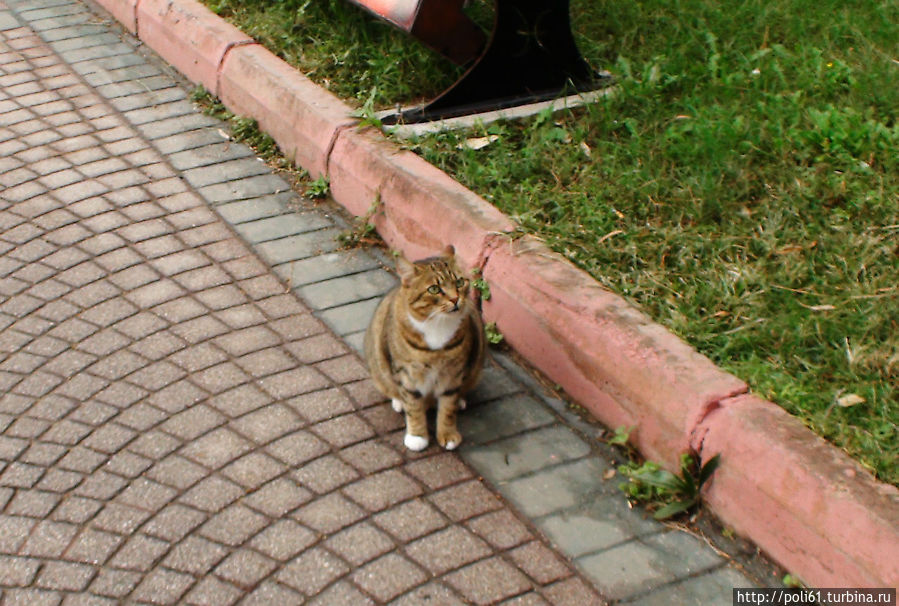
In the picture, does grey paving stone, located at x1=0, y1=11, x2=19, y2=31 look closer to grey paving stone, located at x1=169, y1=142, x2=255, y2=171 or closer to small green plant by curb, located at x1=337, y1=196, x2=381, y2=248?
grey paving stone, located at x1=169, y1=142, x2=255, y2=171

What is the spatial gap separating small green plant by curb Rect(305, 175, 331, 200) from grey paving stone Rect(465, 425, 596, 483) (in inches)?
86.1

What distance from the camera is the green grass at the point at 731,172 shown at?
155 inches

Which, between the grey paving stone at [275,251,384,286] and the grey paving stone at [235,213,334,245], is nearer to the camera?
the grey paving stone at [275,251,384,286]

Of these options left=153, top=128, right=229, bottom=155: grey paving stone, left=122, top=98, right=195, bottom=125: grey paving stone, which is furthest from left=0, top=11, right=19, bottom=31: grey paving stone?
left=153, top=128, right=229, bottom=155: grey paving stone

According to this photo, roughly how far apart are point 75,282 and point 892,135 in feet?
13.4

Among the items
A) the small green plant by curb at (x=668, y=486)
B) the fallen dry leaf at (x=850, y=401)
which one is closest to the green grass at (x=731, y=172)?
the fallen dry leaf at (x=850, y=401)

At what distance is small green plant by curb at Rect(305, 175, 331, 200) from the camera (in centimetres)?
560

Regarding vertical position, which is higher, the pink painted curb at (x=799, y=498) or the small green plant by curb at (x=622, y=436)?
the pink painted curb at (x=799, y=498)

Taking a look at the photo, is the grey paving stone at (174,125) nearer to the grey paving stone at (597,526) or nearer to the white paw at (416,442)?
the white paw at (416,442)

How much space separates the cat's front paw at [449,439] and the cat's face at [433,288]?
497 millimetres

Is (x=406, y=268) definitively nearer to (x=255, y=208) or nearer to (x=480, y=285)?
(x=480, y=285)

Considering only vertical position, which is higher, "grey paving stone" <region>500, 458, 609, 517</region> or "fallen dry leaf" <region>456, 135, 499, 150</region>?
"fallen dry leaf" <region>456, 135, 499, 150</region>

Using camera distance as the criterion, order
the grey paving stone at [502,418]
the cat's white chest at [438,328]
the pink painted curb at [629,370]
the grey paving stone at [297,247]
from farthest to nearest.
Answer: the grey paving stone at [297,247] → the grey paving stone at [502,418] → the cat's white chest at [438,328] → the pink painted curb at [629,370]

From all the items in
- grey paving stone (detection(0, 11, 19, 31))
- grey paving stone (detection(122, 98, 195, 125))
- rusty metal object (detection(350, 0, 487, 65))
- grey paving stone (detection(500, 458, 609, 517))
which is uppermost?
rusty metal object (detection(350, 0, 487, 65))
